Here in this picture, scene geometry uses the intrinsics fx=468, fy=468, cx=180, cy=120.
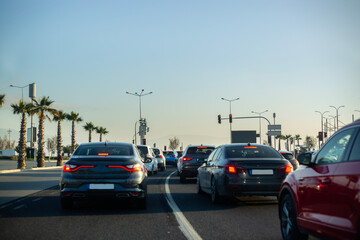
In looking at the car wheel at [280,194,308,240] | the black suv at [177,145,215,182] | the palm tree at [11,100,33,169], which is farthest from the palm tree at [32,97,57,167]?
the car wheel at [280,194,308,240]

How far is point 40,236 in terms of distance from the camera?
7250mm

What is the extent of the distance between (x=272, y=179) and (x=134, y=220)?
138 inches

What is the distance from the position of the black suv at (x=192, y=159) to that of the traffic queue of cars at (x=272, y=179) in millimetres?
5213

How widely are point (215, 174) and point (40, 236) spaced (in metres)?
5.35

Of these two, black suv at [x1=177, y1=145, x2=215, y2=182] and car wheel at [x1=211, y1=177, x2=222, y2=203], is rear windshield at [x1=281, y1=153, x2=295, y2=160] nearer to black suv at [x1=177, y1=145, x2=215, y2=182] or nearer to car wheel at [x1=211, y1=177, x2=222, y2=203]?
black suv at [x1=177, y1=145, x2=215, y2=182]

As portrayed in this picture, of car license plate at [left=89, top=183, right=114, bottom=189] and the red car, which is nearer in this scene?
the red car

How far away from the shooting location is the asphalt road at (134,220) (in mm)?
7359

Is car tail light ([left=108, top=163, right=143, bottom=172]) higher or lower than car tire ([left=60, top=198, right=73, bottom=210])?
higher

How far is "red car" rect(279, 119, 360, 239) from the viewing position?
4.45 meters

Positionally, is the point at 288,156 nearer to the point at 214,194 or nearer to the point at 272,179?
the point at 214,194

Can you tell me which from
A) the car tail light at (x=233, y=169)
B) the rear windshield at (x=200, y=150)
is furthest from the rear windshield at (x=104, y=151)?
the rear windshield at (x=200, y=150)

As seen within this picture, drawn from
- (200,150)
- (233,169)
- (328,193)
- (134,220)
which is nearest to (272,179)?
(233,169)

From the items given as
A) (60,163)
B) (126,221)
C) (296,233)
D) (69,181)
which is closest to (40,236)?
(126,221)

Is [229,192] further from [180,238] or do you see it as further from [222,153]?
[180,238]
